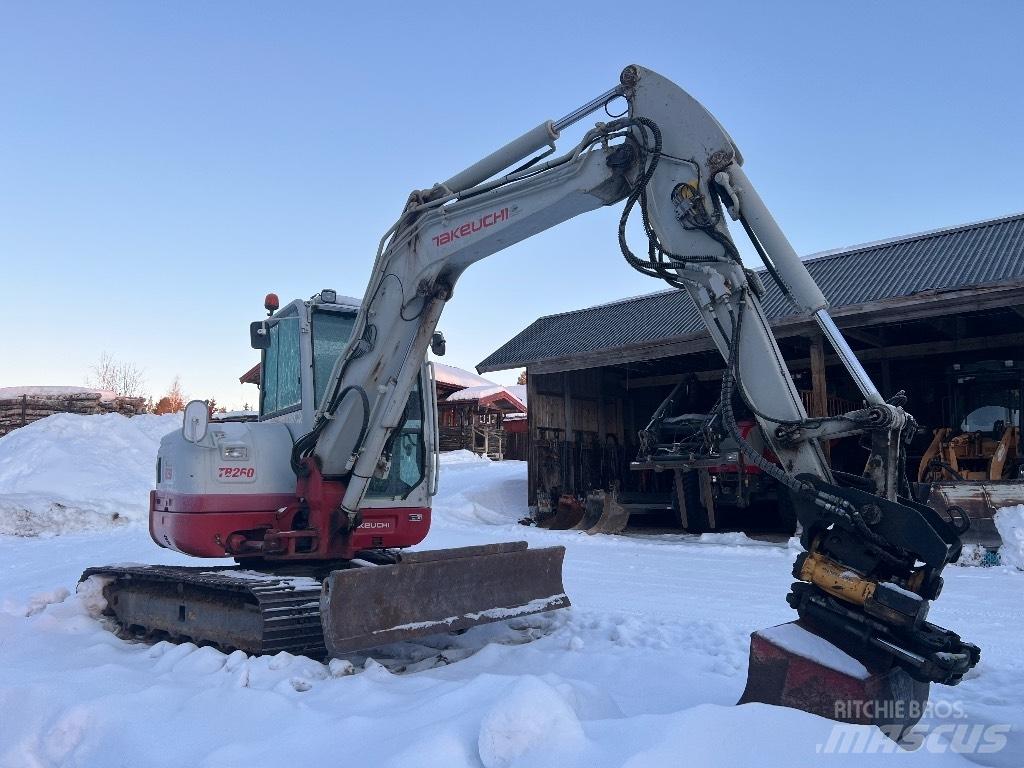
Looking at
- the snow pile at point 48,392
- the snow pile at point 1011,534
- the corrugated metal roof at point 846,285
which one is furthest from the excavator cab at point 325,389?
the snow pile at point 48,392

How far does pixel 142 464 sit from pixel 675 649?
17.1 metres

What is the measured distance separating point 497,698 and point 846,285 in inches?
462

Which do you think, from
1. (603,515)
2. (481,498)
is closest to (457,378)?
(481,498)

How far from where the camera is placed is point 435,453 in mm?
6711

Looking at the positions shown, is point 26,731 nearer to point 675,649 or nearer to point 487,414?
point 675,649

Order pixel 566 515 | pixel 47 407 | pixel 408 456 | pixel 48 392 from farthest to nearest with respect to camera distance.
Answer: pixel 48 392 < pixel 47 407 < pixel 566 515 < pixel 408 456

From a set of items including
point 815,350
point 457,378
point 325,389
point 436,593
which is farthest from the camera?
point 457,378

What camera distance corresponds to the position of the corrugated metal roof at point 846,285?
40.1 ft

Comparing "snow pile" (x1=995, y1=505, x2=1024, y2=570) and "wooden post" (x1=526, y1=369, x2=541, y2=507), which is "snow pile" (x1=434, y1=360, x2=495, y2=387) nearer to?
"wooden post" (x1=526, y1=369, x2=541, y2=507)

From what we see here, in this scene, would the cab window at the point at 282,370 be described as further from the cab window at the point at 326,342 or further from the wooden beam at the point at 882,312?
the wooden beam at the point at 882,312

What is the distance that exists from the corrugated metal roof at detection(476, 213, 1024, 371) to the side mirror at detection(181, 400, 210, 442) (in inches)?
387

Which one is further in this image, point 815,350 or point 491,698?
point 815,350

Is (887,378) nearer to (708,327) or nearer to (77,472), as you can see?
(708,327)

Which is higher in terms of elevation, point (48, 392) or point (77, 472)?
point (48, 392)
